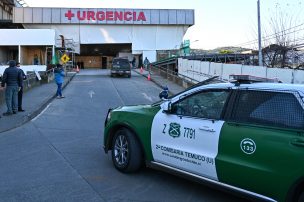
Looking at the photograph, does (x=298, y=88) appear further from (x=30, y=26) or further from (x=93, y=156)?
(x=30, y=26)

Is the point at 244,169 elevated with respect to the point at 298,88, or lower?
lower

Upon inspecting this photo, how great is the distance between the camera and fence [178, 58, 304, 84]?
17891 mm

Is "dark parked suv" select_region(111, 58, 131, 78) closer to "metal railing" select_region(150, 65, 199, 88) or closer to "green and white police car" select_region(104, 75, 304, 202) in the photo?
"metal railing" select_region(150, 65, 199, 88)

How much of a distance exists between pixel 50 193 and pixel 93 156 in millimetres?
2469

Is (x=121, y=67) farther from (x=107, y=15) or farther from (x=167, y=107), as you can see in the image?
(x=167, y=107)

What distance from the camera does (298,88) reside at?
4.79 m

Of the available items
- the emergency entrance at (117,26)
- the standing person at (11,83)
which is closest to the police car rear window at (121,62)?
the emergency entrance at (117,26)

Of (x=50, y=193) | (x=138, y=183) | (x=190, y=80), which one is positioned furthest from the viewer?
(x=190, y=80)

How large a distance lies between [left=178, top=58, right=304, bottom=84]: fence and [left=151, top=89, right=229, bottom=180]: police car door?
186 cm

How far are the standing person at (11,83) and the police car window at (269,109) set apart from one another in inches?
404

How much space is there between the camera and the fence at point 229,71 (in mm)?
17891

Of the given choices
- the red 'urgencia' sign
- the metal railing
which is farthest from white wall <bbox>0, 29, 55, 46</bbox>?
the red 'urgencia' sign

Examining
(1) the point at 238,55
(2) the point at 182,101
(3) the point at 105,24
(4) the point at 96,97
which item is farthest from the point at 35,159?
(3) the point at 105,24

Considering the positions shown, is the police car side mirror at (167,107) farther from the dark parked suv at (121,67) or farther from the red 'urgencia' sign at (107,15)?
the red 'urgencia' sign at (107,15)
